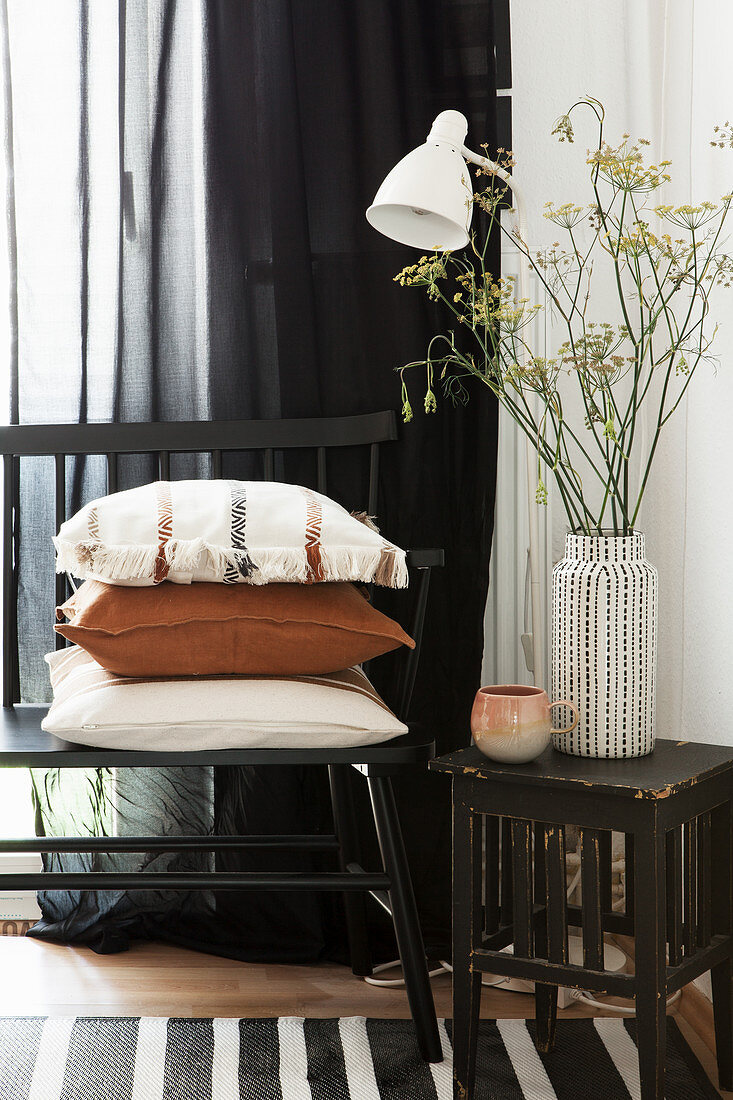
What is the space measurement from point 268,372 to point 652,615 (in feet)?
2.74

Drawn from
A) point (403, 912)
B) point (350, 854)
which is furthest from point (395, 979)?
point (403, 912)

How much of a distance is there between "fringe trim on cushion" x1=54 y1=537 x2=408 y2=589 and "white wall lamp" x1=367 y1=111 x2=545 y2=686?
0.30 metres

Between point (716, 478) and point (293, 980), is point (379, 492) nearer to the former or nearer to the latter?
point (716, 478)

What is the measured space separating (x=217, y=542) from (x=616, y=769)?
576 millimetres

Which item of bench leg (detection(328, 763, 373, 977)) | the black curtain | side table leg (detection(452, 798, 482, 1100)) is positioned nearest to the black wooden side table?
side table leg (detection(452, 798, 482, 1100))

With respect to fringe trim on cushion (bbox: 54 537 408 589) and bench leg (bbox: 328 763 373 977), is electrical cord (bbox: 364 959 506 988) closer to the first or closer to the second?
bench leg (bbox: 328 763 373 977)

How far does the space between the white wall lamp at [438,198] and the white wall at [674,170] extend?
7.6 inches

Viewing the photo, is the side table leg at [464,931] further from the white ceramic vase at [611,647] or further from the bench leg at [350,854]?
the bench leg at [350,854]

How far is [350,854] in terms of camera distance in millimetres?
1582

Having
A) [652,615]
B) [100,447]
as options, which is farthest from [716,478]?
[100,447]

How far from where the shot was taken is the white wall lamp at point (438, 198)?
1.35m

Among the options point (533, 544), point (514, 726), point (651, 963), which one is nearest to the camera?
point (651, 963)

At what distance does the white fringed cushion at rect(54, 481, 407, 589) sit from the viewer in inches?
50.1

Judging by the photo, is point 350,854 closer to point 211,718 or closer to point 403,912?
point 403,912
